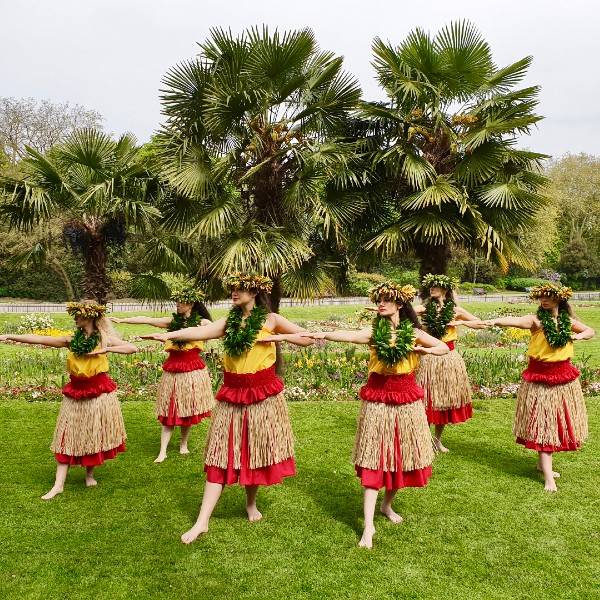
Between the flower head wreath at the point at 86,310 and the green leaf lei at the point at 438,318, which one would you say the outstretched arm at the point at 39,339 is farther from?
the green leaf lei at the point at 438,318

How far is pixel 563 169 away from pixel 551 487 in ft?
141

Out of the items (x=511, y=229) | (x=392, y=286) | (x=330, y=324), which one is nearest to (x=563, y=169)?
(x=330, y=324)

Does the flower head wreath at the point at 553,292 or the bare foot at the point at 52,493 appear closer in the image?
the bare foot at the point at 52,493

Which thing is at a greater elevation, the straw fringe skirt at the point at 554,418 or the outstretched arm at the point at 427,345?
the outstretched arm at the point at 427,345

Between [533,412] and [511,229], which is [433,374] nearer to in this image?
[533,412]

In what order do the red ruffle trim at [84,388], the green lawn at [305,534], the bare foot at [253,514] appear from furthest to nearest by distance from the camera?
1. the red ruffle trim at [84,388]
2. the bare foot at [253,514]
3. the green lawn at [305,534]

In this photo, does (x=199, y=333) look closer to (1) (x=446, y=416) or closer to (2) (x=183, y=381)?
(2) (x=183, y=381)

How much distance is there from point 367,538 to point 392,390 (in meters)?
1.03

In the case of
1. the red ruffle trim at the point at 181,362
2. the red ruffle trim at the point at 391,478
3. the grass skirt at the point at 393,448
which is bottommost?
the red ruffle trim at the point at 391,478

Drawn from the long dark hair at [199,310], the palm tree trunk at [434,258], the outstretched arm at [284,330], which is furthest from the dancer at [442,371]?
the palm tree trunk at [434,258]

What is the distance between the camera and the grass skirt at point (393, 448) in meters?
4.00

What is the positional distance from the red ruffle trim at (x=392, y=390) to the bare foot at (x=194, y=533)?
1.47 meters

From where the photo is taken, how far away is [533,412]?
5.14 meters

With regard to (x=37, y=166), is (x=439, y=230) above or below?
below
